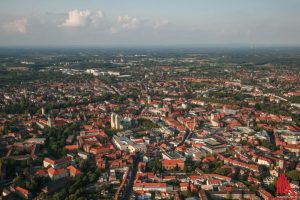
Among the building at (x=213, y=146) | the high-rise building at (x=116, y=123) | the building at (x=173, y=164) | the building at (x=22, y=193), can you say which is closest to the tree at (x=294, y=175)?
the building at (x=213, y=146)

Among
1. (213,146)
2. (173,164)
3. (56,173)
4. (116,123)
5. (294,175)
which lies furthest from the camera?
(116,123)

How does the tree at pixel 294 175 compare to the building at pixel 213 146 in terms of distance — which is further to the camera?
the building at pixel 213 146

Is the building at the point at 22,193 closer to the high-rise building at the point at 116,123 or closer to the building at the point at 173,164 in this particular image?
the building at the point at 173,164

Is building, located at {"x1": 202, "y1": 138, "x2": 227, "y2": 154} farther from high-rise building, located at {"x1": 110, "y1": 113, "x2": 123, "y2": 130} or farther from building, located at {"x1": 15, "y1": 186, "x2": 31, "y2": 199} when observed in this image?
building, located at {"x1": 15, "y1": 186, "x2": 31, "y2": 199}

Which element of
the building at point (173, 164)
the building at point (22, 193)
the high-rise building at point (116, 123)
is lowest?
the building at point (22, 193)

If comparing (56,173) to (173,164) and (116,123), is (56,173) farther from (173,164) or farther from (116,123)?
(116,123)

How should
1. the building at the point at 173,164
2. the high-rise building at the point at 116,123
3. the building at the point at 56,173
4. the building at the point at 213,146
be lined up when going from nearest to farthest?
the building at the point at 56,173 → the building at the point at 173,164 → the building at the point at 213,146 → the high-rise building at the point at 116,123

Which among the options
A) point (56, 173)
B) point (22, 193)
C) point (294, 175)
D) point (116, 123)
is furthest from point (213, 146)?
point (22, 193)

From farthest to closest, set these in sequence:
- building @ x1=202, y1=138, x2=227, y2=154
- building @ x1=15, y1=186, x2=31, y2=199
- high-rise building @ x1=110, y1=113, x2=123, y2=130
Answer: high-rise building @ x1=110, y1=113, x2=123, y2=130 → building @ x1=202, y1=138, x2=227, y2=154 → building @ x1=15, y1=186, x2=31, y2=199

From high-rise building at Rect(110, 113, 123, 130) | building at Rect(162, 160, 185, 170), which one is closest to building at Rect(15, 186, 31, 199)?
building at Rect(162, 160, 185, 170)

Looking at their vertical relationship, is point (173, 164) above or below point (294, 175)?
below

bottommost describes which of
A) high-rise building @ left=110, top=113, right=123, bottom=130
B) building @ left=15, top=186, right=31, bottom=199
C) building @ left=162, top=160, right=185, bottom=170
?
building @ left=15, top=186, right=31, bottom=199

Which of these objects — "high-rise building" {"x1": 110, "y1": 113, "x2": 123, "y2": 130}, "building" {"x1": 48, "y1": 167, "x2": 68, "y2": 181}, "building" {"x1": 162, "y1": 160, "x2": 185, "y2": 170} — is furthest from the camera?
"high-rise building" {"x1": 110, "y1": 113, "x2": 123, "y2": 130}
